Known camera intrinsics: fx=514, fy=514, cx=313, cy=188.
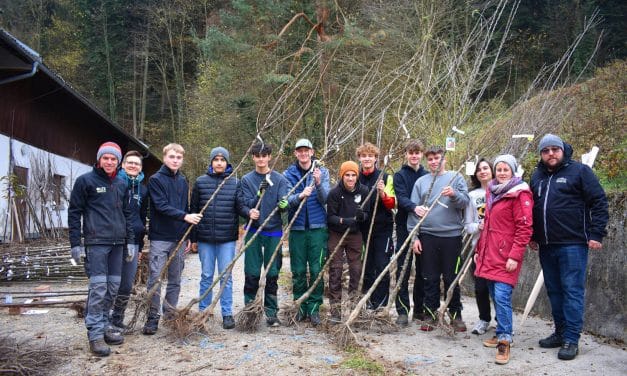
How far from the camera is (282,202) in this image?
5.00 meters

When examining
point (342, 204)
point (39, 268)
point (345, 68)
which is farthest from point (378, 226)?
point (345, 68)

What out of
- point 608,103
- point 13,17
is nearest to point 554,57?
point 608,103

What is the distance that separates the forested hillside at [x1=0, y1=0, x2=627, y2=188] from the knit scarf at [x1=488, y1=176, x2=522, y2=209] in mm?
1367

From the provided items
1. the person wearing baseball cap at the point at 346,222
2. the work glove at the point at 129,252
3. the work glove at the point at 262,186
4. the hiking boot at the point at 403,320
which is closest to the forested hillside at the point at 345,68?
the work glove at the point at 262,186

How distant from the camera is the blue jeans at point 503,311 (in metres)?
4.15

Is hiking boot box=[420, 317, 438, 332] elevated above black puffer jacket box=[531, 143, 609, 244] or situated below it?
below

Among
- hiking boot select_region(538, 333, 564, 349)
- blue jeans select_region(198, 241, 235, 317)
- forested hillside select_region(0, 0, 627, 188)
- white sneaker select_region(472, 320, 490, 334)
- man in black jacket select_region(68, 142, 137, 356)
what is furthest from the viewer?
forested hillside select_region(0, 0, 627, 188)

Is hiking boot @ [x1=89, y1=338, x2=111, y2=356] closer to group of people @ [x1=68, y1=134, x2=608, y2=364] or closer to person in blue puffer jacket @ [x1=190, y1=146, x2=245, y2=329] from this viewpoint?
A: group of people @ [x1=68, y1=134, x2=608, y2=364]

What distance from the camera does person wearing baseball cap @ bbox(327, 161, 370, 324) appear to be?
501cm

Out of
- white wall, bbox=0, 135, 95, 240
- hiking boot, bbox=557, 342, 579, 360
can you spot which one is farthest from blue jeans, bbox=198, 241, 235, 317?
white wall, bbox=0, 135, 95, 240

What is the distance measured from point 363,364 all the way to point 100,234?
2416 millimetres

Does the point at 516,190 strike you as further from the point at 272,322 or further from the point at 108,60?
the point at 108,60

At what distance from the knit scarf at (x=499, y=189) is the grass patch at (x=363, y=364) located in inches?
66.1

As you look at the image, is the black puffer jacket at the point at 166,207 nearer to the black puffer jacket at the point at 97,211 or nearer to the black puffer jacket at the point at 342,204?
the black puffer jacket at the point at 97,211
